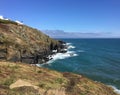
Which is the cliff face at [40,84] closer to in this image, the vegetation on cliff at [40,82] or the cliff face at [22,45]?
the vegetation on cliff at [40,82]

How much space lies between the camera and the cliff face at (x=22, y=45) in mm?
72125

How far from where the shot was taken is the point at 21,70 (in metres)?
26.0

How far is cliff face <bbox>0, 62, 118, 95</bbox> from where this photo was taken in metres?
18.0

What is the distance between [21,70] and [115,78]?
34.4 metres

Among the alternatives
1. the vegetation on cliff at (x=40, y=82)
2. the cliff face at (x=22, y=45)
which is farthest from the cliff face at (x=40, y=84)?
the cliff face at (x=22, y=45)

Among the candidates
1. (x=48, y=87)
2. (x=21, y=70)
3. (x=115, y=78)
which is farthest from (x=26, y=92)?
(x=115, y=78)

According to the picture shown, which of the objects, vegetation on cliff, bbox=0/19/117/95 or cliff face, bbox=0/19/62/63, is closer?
vegetation on cliff, bbox=0/19/117/95

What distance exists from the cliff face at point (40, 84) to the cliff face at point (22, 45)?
45.4 m

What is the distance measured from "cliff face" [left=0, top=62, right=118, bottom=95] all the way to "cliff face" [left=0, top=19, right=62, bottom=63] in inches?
1785

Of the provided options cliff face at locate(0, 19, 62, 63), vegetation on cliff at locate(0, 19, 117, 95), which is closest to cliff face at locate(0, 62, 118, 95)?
vegetation on cliff at locate(0, 19, 117, 95)

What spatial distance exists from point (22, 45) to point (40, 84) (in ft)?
190

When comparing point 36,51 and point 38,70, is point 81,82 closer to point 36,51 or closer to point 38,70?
point 38,70

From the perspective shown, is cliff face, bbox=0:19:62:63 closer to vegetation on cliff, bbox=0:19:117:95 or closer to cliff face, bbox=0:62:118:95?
vegetation on cliff, bbox=0:19:117:95

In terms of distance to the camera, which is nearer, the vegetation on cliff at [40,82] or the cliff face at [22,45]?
the vegetation on cliff at [40,82]
